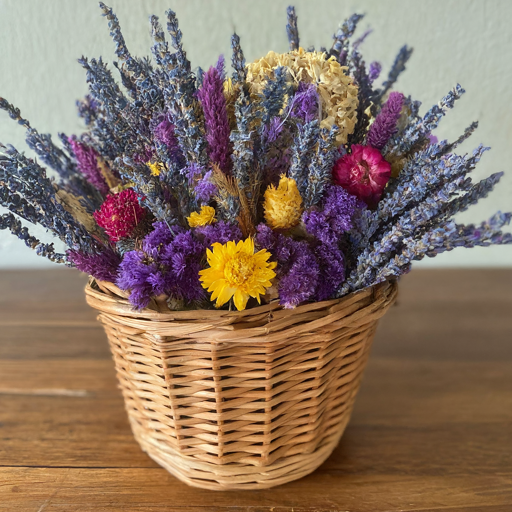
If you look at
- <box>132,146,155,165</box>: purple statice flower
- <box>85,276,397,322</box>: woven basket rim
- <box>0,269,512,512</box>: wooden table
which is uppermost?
<box>132,146,155,165</box>: purple statice flower

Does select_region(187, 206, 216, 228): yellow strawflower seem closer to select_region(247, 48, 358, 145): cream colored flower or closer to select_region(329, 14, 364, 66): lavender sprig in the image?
select_region(247, 48, 358, 145): cream colored flower

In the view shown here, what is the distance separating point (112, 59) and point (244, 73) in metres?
0.19

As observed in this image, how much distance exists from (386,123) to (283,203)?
14 centimetres

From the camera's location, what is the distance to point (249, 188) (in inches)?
17.0

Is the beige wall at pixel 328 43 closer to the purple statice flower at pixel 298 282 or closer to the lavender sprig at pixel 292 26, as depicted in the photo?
the lavender sprig at pixel 292 26

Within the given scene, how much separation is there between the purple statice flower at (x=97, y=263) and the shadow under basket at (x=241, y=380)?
0.02 meters

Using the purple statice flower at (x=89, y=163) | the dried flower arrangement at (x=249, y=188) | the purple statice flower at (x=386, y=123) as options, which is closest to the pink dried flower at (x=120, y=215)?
the dried flower arrangement at (x=249, y=188)

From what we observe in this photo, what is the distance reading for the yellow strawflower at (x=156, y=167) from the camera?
1.49 feet

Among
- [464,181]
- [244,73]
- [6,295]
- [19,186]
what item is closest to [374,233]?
[464,181]

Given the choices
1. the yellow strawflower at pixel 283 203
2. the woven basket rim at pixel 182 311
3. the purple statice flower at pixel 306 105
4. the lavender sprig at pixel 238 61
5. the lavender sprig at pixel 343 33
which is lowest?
the woven basket rim at pixel 182 311

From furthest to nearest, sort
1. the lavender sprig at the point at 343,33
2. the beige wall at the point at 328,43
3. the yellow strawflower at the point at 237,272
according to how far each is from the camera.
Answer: the beige wall at the point at 328,43
the lavender sprig at the point at 343,33
the yellow strawflower at the point at 237,272

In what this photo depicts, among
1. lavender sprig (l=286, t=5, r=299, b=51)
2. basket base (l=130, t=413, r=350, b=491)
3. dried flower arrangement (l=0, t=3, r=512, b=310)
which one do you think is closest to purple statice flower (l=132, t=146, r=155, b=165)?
dried flower arrangement (l=0, t=3, r=512, b=310)

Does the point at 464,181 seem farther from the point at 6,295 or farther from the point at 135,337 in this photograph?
the point at 6,295

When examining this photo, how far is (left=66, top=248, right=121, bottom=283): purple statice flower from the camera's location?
17.0 inches
